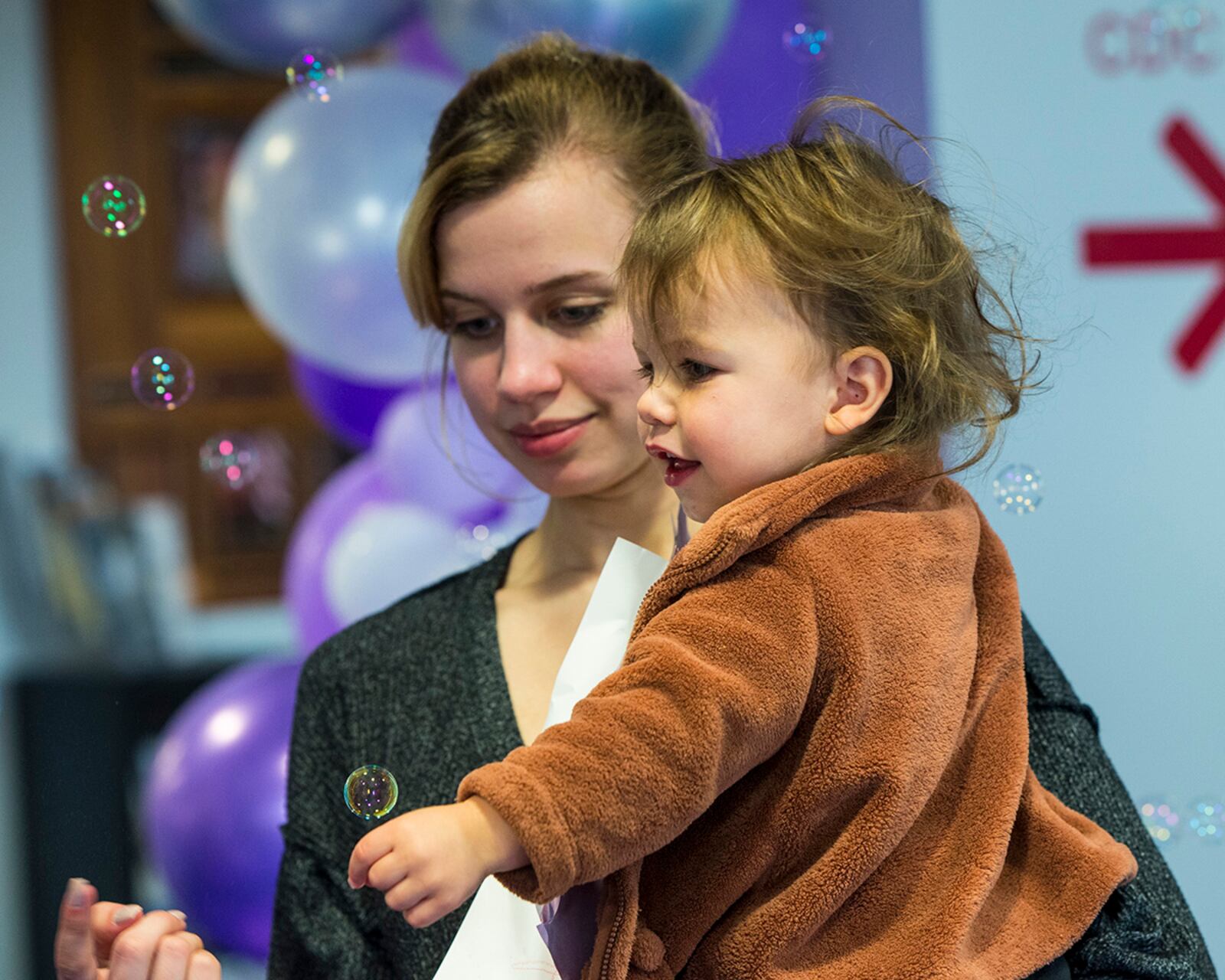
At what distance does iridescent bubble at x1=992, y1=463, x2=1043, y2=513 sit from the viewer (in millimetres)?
1330

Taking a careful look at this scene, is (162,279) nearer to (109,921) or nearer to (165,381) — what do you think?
(165,381)

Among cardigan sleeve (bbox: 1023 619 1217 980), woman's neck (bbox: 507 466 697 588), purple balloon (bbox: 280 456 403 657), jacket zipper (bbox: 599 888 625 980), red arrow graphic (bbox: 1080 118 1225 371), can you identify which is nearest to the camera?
jacket zipper (bbox: 599 888 625 980)

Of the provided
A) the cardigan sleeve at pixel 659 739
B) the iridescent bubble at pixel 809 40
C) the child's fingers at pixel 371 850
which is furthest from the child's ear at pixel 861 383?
the iridescent bubble at pixel 809 40

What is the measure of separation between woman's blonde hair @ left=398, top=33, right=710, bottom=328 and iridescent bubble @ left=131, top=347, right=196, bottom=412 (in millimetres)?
293

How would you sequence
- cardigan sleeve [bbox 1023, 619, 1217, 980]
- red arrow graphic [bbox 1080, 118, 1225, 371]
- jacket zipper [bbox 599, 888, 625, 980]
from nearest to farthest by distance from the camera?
1. jacket zipper [bbox 599, 888, 625, 980]
2. cardigan sleeve [bbox 1023, 619, 1217, 980]
3. red arrow graphic [bbox 1080, 118, 1225, 371]

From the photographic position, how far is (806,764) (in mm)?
860

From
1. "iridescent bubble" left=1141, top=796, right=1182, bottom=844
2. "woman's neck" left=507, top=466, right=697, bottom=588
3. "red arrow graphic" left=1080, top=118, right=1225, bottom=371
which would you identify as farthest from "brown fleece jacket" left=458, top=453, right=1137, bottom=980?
"red arrow graphic" left=1080, top=118, right=1225, bottom=371

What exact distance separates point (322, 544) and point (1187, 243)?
4.52 feet

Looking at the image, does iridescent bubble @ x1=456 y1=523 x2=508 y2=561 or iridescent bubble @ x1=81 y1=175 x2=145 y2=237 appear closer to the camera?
iridescent bubble @ x1=81 y1=175 x2=145 y2=237

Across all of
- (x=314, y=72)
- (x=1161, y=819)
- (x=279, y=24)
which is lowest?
(x=1161, y=819)

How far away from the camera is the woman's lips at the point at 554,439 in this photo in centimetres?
117

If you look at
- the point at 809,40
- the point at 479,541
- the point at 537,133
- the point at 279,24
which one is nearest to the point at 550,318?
the point at 537,133

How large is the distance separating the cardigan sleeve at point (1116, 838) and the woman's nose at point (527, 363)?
1.38 feet

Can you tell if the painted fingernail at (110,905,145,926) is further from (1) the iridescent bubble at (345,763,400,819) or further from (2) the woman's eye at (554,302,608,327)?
(2) the woman's eye at (554,302,608,327)
